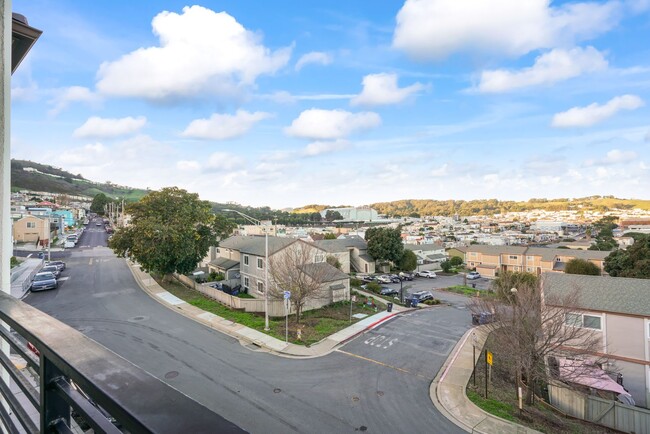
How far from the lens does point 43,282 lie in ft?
86.1

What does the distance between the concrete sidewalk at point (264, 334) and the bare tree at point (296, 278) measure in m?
3.61

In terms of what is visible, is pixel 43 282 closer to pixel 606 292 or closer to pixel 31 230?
pixel 31 230

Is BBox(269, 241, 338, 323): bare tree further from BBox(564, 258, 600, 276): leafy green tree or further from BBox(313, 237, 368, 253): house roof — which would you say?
BBox(564, 258, 600, 276): leafy green tree

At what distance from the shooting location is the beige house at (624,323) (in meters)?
17.3

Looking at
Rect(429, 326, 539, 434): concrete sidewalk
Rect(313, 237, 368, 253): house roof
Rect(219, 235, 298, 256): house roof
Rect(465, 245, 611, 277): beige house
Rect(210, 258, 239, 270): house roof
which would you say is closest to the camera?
Rect(429, 326, 539, 434): concrete sidewalk

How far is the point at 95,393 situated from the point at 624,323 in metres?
23.9

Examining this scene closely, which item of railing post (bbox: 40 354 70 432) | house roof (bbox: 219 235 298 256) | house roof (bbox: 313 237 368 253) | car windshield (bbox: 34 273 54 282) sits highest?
railing post (bbox: 40 354 70 432)

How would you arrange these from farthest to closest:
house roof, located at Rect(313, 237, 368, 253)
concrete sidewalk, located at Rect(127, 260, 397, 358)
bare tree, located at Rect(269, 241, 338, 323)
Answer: house roof, located at Rect(313, 237, 368, 253) < bare tree, located at Rect(269, 241, 338, 323) < concrete sidewalk, located at Rect(127, 260, 397, 358)

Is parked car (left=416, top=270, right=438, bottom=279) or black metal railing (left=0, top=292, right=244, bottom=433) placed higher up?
black metal railing (left=0, top=292, right=244, bottom=433)

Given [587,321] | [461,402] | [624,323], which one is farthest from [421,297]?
[461,402]

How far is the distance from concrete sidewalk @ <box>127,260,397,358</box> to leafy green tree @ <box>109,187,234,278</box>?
9.41 feet

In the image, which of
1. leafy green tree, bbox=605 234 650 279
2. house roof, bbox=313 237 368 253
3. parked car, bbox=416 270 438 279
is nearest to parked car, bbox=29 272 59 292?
house roof, bbox=313 237 368 253

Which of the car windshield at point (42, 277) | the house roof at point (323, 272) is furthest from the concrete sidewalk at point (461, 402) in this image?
the car windshield at point (42, 277)

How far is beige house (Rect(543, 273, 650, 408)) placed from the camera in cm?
1730
